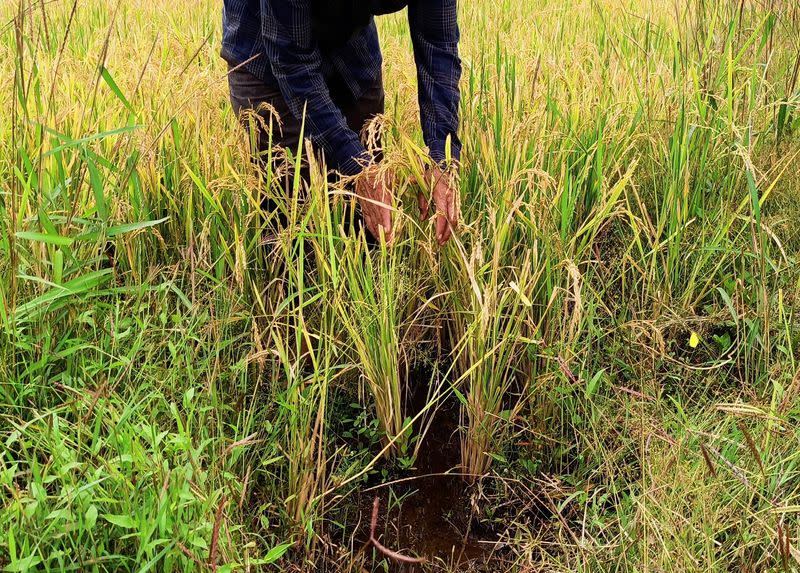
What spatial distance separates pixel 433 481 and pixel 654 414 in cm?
52

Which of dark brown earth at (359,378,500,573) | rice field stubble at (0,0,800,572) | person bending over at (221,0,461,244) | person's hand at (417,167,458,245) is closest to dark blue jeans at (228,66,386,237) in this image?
person bending over at (221,0,461,244)

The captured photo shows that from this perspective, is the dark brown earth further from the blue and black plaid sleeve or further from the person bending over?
the blue and black plaid sleeve

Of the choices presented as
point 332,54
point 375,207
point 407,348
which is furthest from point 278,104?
point 407,348

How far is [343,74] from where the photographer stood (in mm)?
2049

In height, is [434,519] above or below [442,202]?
below

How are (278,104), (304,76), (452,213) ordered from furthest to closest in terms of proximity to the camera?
1. (278,104)
2. (304,76)
3. (452,213)

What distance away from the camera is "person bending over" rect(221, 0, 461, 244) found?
1.63 meters

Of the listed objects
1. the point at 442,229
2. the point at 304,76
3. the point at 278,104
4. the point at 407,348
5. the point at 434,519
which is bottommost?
the point at 434,519

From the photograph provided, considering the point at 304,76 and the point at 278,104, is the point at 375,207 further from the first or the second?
the point at 278,104

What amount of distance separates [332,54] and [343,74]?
0.22ft

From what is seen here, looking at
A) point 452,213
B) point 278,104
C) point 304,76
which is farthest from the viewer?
point 278,104

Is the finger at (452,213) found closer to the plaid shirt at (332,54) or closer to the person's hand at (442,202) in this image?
the person's hand at (442,202)

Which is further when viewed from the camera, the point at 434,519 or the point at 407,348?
the point at 407,348

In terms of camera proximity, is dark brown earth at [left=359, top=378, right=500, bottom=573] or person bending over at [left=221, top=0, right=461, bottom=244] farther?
person bending over at [left=221, top=0, right=461, bottom=244]
